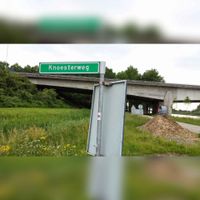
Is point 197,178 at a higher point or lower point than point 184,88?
lower

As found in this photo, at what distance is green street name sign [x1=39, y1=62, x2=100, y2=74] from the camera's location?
4.56ft

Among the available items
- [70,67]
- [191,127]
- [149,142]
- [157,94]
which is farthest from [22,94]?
[191,127]

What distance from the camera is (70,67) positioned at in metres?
1.39

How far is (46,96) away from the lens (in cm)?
307

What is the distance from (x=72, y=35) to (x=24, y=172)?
398 millimetres

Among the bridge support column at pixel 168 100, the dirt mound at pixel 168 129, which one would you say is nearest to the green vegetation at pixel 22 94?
the bridge support column at pixel 168 100

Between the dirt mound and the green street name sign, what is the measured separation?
813 cm

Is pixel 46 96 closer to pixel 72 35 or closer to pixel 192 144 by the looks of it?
pixel 72 35

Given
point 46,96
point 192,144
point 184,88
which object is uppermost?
point 184,88

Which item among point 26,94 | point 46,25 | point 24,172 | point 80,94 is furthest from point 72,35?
point 80,94

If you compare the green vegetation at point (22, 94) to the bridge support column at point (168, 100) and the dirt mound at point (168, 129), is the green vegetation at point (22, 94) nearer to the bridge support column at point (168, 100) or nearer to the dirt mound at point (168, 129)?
the bridge support column at point (168, 100)

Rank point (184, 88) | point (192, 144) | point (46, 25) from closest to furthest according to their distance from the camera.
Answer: point (46, 25) → point (184, 88) → point (192, 144)

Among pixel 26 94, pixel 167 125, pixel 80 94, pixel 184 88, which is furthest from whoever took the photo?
pixel 167 125

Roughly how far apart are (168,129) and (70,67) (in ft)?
29.4
